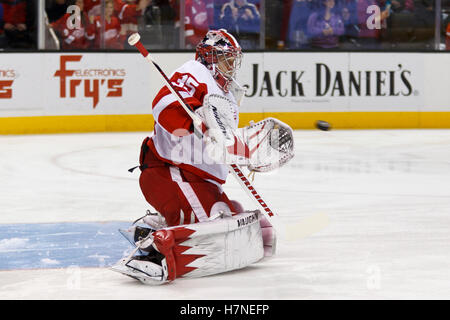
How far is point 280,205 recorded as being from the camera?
5.59 metres

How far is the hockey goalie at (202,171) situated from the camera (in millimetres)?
3574

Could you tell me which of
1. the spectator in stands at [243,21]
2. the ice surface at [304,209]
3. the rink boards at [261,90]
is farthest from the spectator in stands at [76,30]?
the spectator in stands at [243,21]

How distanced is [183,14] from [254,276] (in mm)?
6742

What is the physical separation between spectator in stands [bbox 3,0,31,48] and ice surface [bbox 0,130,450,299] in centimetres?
97

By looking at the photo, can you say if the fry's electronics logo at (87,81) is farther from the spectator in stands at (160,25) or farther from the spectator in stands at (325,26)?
the spectator in stands at (325,26)

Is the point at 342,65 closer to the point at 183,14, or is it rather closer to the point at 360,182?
the point at 183,14

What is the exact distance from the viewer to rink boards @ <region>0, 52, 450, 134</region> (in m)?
9.60

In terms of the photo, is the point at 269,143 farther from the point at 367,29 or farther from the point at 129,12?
the point at 367,29

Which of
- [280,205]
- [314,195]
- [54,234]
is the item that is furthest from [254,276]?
[314,195]

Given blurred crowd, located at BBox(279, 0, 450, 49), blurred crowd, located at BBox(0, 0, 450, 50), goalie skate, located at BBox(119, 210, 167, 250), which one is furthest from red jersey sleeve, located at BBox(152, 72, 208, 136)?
blurred crowd, located at BBox(279, 0, 450, 49)

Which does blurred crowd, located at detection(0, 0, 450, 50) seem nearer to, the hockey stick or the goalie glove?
the hockey stick

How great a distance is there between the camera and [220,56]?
382 centimetres

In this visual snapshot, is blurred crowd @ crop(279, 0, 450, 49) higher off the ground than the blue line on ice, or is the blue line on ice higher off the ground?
blurred crowd @ crop(279, 0, 450, 49)

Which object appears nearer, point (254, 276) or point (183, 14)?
point (254, 276)
